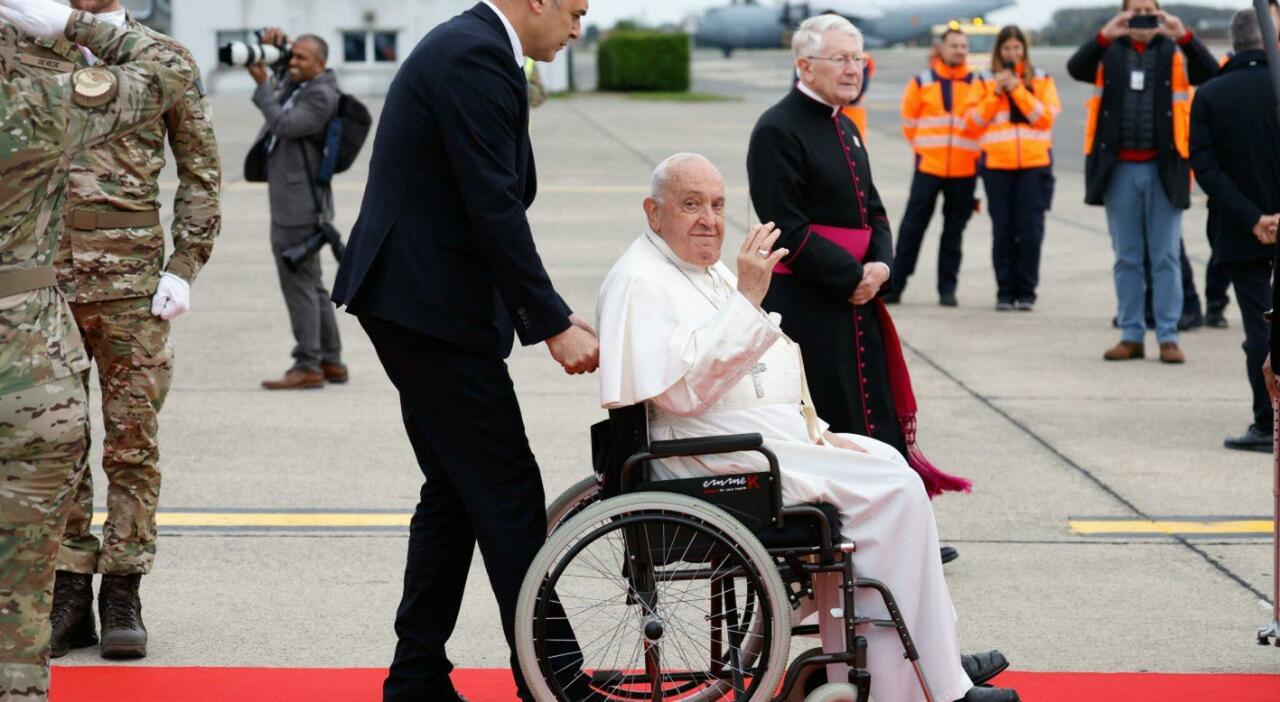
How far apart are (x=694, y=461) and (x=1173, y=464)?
3.64 m

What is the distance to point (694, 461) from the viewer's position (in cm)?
384

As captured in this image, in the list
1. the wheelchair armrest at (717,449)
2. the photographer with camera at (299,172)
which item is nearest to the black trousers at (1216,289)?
the photographer with camera at (299,172)

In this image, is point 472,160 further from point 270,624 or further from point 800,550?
point 270,624

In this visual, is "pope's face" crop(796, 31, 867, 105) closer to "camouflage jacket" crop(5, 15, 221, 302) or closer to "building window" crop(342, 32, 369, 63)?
"camouflage jacket" crop(5, 15, 221, 302)

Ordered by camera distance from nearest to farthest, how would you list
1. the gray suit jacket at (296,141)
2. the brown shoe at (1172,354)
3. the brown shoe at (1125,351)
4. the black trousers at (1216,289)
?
the gray suit jacket at (296,141)
the brown shoe at (1172,354)
the brown shoe at (1125,351)
the black trousers at (1216,289)

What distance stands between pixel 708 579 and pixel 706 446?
297mm

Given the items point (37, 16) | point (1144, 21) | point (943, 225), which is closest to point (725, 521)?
point (37, 16)

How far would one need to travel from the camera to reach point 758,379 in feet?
13.1

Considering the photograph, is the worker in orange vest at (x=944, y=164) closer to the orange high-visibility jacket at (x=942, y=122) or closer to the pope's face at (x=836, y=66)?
the orange high-visibility jacket at (x=942, y=122)

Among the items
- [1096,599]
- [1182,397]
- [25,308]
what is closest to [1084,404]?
[1182,397]

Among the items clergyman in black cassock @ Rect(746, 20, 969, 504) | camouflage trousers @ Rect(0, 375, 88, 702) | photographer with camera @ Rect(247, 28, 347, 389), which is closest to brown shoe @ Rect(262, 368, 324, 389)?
photographer with camera @ Rect(247, 28, 347, 389)

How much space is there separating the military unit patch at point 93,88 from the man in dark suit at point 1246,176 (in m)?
5.21

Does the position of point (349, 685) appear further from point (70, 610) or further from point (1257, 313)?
point (1257, 313)

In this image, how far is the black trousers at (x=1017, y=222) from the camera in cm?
1057
